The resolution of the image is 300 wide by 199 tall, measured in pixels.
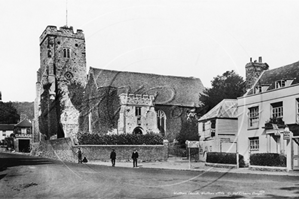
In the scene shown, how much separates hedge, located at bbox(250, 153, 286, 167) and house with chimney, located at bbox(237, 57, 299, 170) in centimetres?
66

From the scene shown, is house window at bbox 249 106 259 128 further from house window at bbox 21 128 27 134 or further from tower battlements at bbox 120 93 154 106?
house window at bbox 21 128 27 134

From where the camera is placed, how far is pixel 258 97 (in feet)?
93.2

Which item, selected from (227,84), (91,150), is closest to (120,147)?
(91,150)

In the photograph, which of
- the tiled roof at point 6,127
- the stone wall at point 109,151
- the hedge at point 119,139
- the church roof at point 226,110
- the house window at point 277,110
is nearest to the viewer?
the house window at point 277,110

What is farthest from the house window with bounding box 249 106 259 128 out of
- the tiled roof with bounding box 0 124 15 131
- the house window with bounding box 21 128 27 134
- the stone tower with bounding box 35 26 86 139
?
the tiled roof with bounding box 0 124 15 131

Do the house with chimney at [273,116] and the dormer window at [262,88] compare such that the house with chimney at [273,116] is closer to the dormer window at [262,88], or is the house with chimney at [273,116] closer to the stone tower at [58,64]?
the dormer window at [262,88]

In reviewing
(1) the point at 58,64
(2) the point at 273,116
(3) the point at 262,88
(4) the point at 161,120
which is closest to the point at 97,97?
(4) the point at 161,120

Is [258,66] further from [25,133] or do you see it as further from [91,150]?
[25,133]

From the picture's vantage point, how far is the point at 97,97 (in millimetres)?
52906

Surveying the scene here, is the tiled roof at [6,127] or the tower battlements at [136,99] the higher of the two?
the tower battlements at [136,99]

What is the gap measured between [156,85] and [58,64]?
699 inches

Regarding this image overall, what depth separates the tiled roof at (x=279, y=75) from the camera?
27.8 m

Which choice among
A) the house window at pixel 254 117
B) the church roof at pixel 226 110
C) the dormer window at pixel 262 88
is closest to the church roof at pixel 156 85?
the church roof at pixel 226 110

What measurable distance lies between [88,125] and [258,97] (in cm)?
3153
